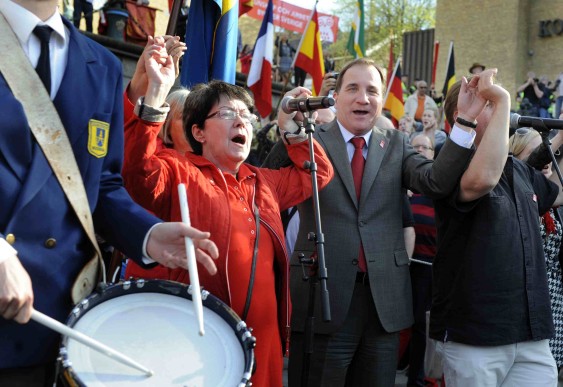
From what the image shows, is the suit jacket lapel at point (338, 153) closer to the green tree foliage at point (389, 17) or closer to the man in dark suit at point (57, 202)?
the man in dark suit at point (57, 202)

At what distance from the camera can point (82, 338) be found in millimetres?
1989

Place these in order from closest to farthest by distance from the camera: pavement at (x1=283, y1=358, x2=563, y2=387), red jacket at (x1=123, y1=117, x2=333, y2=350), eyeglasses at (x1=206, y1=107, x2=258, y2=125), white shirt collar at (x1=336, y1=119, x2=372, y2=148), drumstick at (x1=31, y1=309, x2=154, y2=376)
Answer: drumstick at (x1=31, y1=309, x2=154, y2=376) < red jacket at (x1=123, y1=117, x2=333, y2=350) < eyeglasses at (x1=206, y1=107, x2=258, y2=125) < white shirt collar at (x1=336, y1=119, x2=372, y2=148) < pavement at (x1=283, y1=358, x2=563, y2=387)

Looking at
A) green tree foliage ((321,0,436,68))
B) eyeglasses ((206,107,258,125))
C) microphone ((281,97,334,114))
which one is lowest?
eyeglasses ((206,107,258,125))

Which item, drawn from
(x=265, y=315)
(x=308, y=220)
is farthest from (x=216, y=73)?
(x=265, y=315)

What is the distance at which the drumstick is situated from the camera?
6.34 feet

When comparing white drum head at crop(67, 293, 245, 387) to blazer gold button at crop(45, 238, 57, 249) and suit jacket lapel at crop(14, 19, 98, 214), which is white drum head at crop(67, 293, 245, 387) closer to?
blazer gold button at crop(45, 238, 57, 249)

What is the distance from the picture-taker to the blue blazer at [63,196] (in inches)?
83.7

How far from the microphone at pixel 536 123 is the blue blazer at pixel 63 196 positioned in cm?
239

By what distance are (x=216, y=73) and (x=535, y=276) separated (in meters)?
2.49

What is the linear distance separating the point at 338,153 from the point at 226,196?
1.12m

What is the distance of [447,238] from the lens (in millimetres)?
4117

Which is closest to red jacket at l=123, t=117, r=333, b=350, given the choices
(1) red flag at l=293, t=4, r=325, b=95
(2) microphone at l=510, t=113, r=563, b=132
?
(2) microphone at l=510, t=113, r=563, b=132

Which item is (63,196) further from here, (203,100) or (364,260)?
(364,260)

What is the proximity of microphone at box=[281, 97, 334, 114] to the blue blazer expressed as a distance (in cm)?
141
